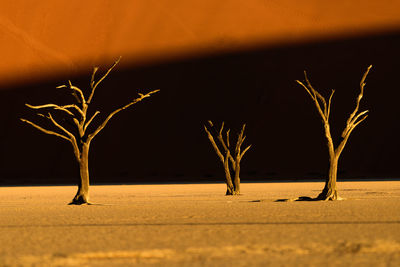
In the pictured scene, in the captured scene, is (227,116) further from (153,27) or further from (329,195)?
(329,195)

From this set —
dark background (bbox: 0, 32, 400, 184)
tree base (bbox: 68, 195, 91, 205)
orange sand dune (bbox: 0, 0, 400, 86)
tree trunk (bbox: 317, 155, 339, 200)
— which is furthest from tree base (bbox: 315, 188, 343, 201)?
orange sand dune (bbox: 0, 0, 400, 86)

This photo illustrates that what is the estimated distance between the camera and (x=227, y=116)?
189ft

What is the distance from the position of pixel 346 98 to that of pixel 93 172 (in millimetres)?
19105

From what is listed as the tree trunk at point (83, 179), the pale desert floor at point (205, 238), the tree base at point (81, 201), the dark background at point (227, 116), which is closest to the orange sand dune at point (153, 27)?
the dark background at point (227, 116)

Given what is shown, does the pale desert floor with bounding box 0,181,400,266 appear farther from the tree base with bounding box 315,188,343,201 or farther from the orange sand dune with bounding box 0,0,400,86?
the orange sand dune with bounding box 0,0,400,86

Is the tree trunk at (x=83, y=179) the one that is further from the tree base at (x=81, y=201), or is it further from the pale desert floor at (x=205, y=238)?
the pale desert floor at (x=205, y=238)

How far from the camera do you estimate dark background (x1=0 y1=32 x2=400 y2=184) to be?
5669 centimetres

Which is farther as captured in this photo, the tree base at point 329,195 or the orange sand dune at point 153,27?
the orange sand dune at point 153,27

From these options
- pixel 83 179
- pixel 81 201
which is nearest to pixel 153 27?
pixel 83 179

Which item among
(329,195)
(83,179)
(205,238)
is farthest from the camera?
(329,195)

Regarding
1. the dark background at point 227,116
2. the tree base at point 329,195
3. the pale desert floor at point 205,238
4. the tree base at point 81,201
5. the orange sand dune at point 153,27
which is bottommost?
the pale desert floor at point 205,238

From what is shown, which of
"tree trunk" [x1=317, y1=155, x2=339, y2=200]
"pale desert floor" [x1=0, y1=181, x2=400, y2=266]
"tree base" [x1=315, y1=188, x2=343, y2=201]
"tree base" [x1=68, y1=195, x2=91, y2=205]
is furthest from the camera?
"tree base" [x1=315, y1=188, x2=343, y2=201]

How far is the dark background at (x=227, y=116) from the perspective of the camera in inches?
2232

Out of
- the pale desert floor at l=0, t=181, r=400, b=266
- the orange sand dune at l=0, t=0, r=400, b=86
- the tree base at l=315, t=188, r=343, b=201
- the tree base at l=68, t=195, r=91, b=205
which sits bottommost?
the pale desert floor at l=0, t=181, r=400, b=266
